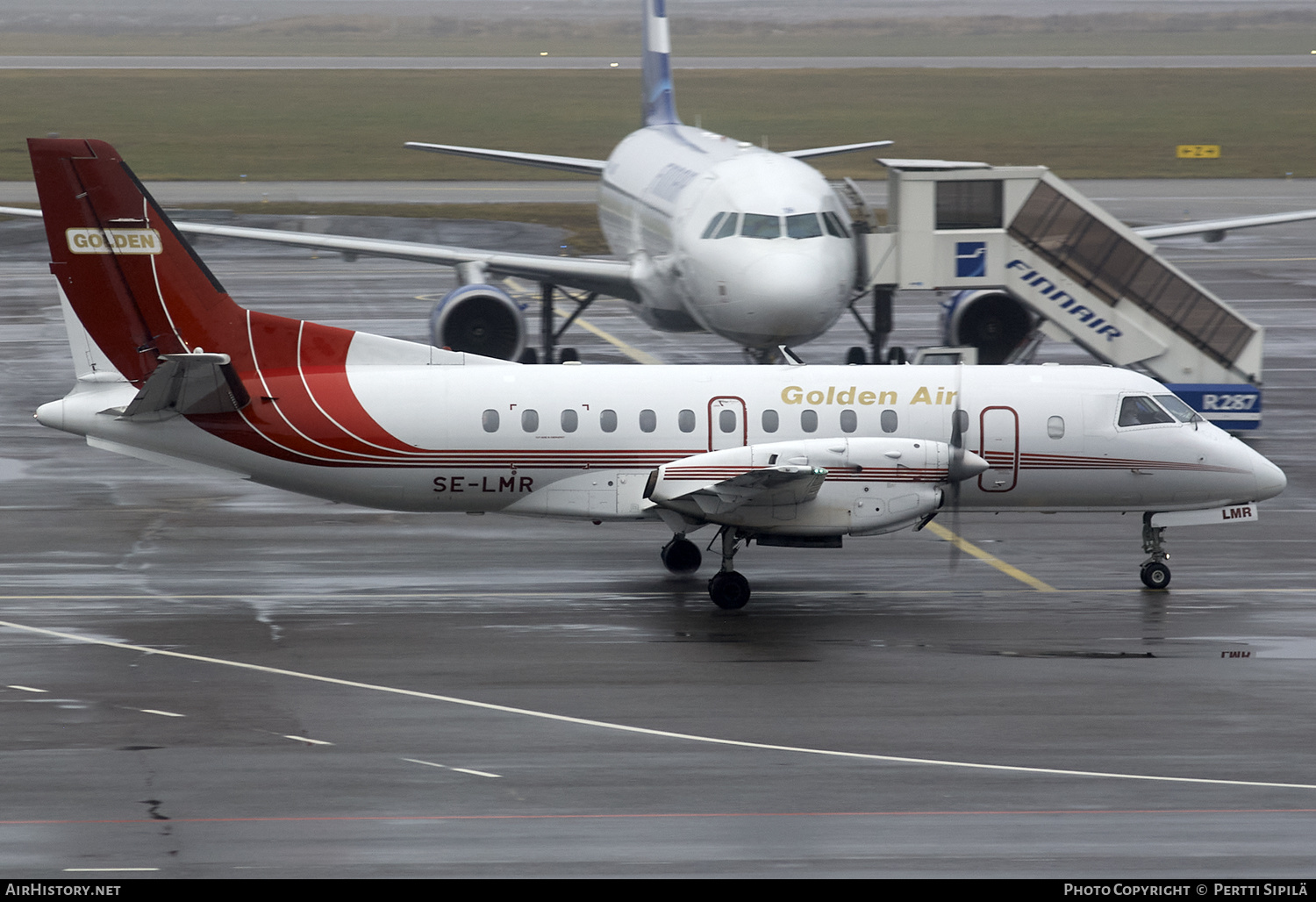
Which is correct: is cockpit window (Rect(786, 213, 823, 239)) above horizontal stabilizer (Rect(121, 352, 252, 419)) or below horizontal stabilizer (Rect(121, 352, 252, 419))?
above

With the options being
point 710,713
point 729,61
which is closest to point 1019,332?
point 710,713

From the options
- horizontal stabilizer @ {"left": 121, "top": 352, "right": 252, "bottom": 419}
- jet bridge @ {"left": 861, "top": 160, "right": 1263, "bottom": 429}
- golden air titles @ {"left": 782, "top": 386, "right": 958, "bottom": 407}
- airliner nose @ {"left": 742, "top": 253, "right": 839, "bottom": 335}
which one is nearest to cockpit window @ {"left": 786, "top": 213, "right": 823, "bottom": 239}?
airliner nose @ {"left": 742, "top": 253, "right": 839, "bottom": 335}

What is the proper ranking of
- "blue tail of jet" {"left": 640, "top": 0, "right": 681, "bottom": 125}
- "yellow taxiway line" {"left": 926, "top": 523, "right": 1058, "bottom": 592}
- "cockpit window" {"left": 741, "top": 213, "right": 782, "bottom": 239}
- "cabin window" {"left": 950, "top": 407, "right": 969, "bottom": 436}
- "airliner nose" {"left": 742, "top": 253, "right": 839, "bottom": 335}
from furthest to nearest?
"blue tail of jet" {"left": 640, "top": 0, "right": 681, "bottom": 125}, "cockpit window" {"left": 741, "top": 213, "right": 782, "bottom": 239}, "airliner nose" {"left": 742, "top": 253, "right": 839, "bottom": 335}, "yellow taxiway line" {"left": 926, "top": 523, "right": 1058, "bottom": 592}, "cabin window" {"left": 950, "top": 407, "right": 969, "bottom": 436}

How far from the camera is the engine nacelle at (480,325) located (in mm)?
32406

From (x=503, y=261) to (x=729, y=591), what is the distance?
16.1 meters

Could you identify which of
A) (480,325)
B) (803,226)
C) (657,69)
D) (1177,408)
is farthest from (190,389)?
(657,69)

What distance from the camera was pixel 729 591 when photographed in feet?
65.0

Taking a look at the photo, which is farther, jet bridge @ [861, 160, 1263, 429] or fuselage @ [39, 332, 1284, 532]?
jet bridge @ [861, 160, 1263, 429]

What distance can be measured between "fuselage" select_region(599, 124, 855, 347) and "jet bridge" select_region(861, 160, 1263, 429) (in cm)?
178

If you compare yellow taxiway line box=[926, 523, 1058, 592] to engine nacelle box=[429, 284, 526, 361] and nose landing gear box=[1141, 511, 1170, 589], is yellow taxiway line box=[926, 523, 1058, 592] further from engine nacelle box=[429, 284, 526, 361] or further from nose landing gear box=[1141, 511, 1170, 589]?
engine nacelle box=[429, 284, 526, 361]

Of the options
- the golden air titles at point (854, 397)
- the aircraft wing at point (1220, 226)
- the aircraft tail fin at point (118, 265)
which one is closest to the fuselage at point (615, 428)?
the golden air titles at point (854, 397)

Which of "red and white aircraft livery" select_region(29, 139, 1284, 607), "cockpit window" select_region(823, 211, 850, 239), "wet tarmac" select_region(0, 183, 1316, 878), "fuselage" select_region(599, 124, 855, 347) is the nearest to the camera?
"wet tarmac" select_region(0, 183, 1316, 878)

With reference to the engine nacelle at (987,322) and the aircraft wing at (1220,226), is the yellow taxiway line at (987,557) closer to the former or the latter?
the engine nacelle at (987,322)

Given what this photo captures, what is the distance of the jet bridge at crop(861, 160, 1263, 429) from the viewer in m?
30.2
